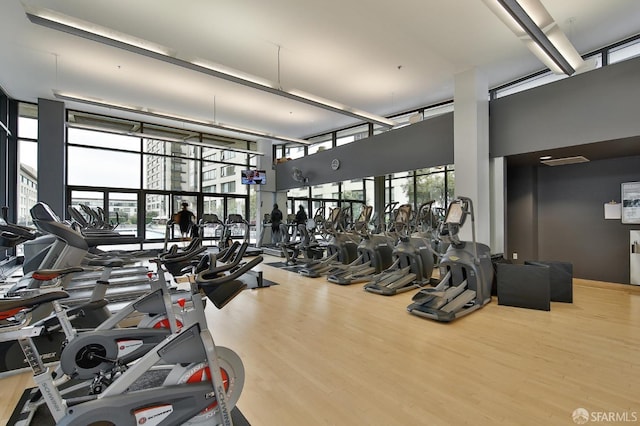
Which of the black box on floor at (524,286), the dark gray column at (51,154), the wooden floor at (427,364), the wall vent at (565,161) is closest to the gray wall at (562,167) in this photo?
the wall vent at (565,161)

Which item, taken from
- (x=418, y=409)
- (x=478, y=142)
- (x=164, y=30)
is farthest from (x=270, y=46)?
(x=418, y=409)

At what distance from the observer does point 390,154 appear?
7754 millimetres

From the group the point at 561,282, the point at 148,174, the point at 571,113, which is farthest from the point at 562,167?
the point at 148,174

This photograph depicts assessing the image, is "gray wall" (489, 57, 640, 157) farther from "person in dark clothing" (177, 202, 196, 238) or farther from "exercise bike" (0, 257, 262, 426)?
"person in dark clothing" (177, 202, 196, 238)

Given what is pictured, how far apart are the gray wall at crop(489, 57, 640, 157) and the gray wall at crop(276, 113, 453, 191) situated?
0.94m

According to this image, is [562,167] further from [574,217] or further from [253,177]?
[253,177]

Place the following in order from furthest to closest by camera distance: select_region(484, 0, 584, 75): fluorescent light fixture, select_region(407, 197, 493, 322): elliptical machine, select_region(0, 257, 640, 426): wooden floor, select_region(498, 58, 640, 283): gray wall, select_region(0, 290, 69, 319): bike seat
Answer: select_region(498, 58, 640, 283): gray wall
select_region(407, 197, 493, 322): elliptical machine
select_region(484, 0, 584, 75): fluorescent light fixture
select_region(0, 257, 640, 426): wooden floor
select_region(0, 290, 69, 319): bike seat

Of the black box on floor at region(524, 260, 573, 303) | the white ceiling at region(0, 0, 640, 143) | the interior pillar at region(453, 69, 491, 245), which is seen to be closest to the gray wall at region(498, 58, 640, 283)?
the interior pillar at region(453, 69, 491, 245)

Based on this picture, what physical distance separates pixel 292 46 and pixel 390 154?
3516 millimetres

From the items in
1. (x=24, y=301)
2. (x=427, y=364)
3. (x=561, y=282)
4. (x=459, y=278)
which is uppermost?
(x=24, y=301)

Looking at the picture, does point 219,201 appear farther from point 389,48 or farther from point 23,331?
point 23,331

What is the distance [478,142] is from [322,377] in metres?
5.16

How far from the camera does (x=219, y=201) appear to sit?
11.8 m

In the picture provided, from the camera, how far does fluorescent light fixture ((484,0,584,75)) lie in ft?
10.9
